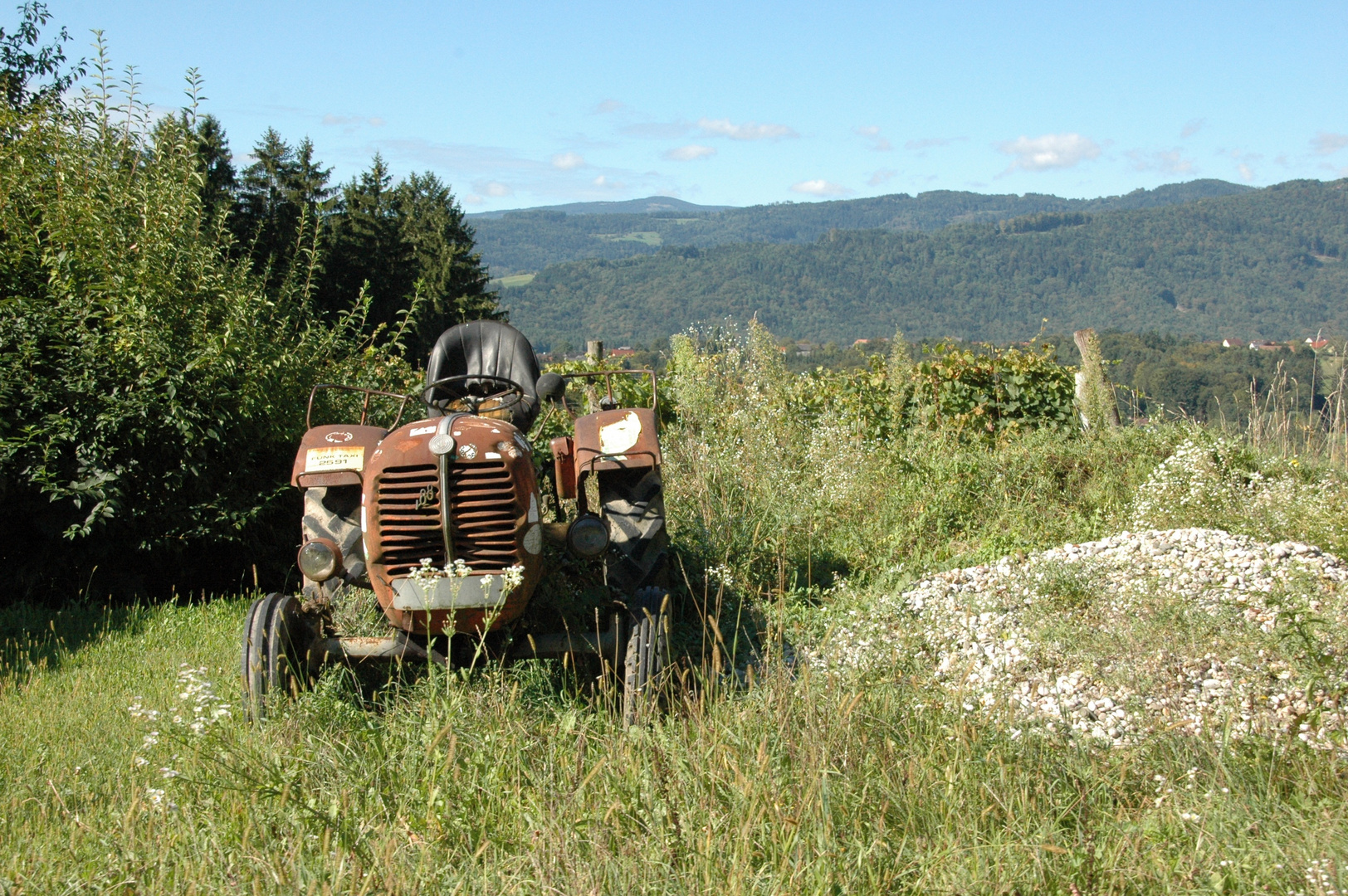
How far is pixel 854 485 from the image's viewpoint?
24.6 ft

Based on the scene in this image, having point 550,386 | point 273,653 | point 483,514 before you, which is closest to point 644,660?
point 483,514

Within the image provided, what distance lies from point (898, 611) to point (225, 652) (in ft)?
10.7

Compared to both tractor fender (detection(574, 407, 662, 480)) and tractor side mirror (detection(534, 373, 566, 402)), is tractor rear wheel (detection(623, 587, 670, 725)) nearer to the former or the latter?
tractor fender (detection(574, 407, 662, 480))

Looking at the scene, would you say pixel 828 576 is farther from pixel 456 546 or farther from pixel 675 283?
pixel 675 283

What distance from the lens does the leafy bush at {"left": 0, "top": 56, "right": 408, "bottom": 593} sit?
5.63 meters

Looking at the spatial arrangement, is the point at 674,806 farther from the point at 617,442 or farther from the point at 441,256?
the point at 441,256

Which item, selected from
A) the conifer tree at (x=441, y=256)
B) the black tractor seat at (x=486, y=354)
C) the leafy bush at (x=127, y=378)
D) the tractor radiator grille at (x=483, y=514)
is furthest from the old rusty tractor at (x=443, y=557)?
the conifer tree at (x=441, y=256)

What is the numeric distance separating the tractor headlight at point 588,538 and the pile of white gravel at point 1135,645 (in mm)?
964

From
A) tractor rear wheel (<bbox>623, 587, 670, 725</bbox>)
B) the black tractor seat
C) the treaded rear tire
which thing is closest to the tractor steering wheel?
the black tractor seat

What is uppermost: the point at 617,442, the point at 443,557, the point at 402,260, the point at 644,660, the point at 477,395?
the point at 402,260

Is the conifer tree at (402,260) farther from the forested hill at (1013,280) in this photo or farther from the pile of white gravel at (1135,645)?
the forested hill at (1013,280)

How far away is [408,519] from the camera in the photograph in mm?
3555

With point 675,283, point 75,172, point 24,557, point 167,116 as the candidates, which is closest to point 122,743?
point 24,557

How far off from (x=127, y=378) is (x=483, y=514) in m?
3.38
